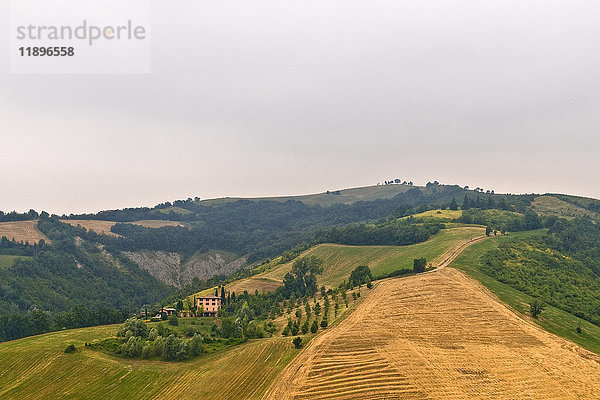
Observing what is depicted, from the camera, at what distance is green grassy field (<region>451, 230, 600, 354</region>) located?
90.2 meters

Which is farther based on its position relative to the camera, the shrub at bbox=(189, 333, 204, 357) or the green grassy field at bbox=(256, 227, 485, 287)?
the green grassy field at bbox=(256, 227, 485, 287)

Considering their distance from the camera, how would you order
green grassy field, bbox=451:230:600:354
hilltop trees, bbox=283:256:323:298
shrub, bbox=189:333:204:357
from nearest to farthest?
shrub, bbox=189:333:204:357, green grassy field, bbox=451:230:600:354, hilltop trees, bbox=283:256:323:298

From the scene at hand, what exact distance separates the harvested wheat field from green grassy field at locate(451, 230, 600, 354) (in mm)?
4775

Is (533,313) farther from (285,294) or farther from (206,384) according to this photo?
(285,294)

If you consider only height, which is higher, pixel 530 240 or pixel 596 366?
pixel 530 240

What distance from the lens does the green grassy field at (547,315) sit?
9018cm

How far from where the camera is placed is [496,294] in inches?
4336

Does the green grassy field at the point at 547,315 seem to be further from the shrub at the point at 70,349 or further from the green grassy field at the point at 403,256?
the shrub at the point at 70,349

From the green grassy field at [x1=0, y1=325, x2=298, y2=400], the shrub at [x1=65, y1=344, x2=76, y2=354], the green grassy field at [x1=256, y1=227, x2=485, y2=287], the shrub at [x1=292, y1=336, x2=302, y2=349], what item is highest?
the green grassy field at [x1=256, y1=227, x2=485, y2=287]

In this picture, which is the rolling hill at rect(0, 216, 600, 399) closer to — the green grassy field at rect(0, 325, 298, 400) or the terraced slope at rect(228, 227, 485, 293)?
the green grassy field at rect(0, 325, 298, 400)

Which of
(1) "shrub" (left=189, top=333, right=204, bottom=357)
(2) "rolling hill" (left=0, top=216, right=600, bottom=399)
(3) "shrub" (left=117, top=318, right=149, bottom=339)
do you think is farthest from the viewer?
(3) "shrub" (left=117, top=318, right=149, bottom=339)

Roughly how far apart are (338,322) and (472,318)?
100.0 feet

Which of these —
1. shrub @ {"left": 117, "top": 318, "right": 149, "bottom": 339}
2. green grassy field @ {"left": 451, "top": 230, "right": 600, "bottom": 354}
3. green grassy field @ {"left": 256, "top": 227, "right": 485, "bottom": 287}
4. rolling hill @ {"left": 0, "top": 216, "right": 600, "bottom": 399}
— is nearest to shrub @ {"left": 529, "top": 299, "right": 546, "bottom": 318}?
green grassy field @ {"left": 451, "top": 230, "right": 600, "bottom": 354}

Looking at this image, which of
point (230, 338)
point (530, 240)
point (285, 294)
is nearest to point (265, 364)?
point (230, 338)
